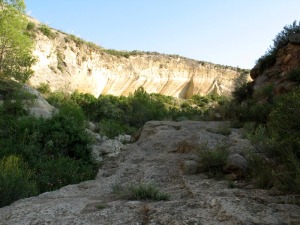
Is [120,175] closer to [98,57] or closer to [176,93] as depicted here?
[98,57]

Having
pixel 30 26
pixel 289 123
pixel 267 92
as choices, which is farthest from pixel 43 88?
pixel 289 123

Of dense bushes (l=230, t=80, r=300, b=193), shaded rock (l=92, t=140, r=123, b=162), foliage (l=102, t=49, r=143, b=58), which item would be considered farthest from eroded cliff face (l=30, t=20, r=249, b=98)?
dense bushes (l=230, t=80, r=300, b=193)

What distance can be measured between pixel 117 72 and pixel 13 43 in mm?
17022

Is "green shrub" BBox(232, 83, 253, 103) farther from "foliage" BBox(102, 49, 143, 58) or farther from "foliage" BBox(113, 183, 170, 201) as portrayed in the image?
"foliage" BBox(102, 49, 143, 58)

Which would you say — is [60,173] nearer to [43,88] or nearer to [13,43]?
[13,43]

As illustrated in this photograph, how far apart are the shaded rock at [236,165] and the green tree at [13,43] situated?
17313mm

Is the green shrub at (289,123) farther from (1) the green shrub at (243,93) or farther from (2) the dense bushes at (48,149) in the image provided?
(1) the green shrub at (243,93)

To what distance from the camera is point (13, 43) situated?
70.6 feet

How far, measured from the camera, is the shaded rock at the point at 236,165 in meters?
5.78

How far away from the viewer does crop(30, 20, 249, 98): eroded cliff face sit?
30.4 m

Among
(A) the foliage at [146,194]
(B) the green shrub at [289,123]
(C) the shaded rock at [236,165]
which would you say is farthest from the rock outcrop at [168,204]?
(B) the green shrub at [289,123]

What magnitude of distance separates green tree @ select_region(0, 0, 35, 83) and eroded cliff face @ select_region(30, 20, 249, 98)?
15.9 ft

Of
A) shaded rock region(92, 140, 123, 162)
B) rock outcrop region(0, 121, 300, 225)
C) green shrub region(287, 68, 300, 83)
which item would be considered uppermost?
green shrub region(287, 68, 300, 83)

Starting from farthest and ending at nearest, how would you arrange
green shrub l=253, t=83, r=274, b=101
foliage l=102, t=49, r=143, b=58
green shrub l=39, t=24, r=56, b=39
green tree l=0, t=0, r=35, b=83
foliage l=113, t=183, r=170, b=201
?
foliage l=102, t=49, r=143, b=58 < green shrub l=39, t=24, r=56, b=39 < green tree l=0, t=0, r=35, b=83 < green shrub l=253, t=83, r=274, b=101 < foliage l=113, t=183, r=170, b=201
